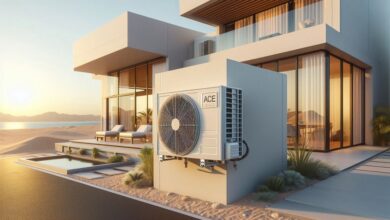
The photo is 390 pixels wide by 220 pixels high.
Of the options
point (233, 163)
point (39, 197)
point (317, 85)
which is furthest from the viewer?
point (317, 85)

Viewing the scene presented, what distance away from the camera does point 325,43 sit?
8.04 meters

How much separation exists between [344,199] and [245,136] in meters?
1.70

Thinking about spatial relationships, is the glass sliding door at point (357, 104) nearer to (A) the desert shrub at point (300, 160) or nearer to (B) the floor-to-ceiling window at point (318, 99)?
(B) the floor-to-ceiling window at point (318, 99)

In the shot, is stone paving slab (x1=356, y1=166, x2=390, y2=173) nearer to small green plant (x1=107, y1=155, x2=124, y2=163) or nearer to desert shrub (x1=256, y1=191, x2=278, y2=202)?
desert shrub (x1=256, y1=191, x2=278, y2=202)

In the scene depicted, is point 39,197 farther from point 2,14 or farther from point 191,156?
point 2,14

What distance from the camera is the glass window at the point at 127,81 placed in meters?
13.8

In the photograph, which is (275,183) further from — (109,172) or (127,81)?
(127,81)

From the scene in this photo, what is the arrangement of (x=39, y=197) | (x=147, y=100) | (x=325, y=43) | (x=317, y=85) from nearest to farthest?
(x=39, y=197) → (x=325, y=43) → (x=317, y=85) → (x=147, y=100)

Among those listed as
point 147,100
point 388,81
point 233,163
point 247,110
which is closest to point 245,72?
point 247,110

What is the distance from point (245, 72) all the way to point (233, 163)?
4.81 ft

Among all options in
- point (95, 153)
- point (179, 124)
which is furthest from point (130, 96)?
point (179, 124)

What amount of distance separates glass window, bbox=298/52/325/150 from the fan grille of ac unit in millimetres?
5727

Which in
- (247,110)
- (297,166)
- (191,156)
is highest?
(247,110)

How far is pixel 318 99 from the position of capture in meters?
8.88
